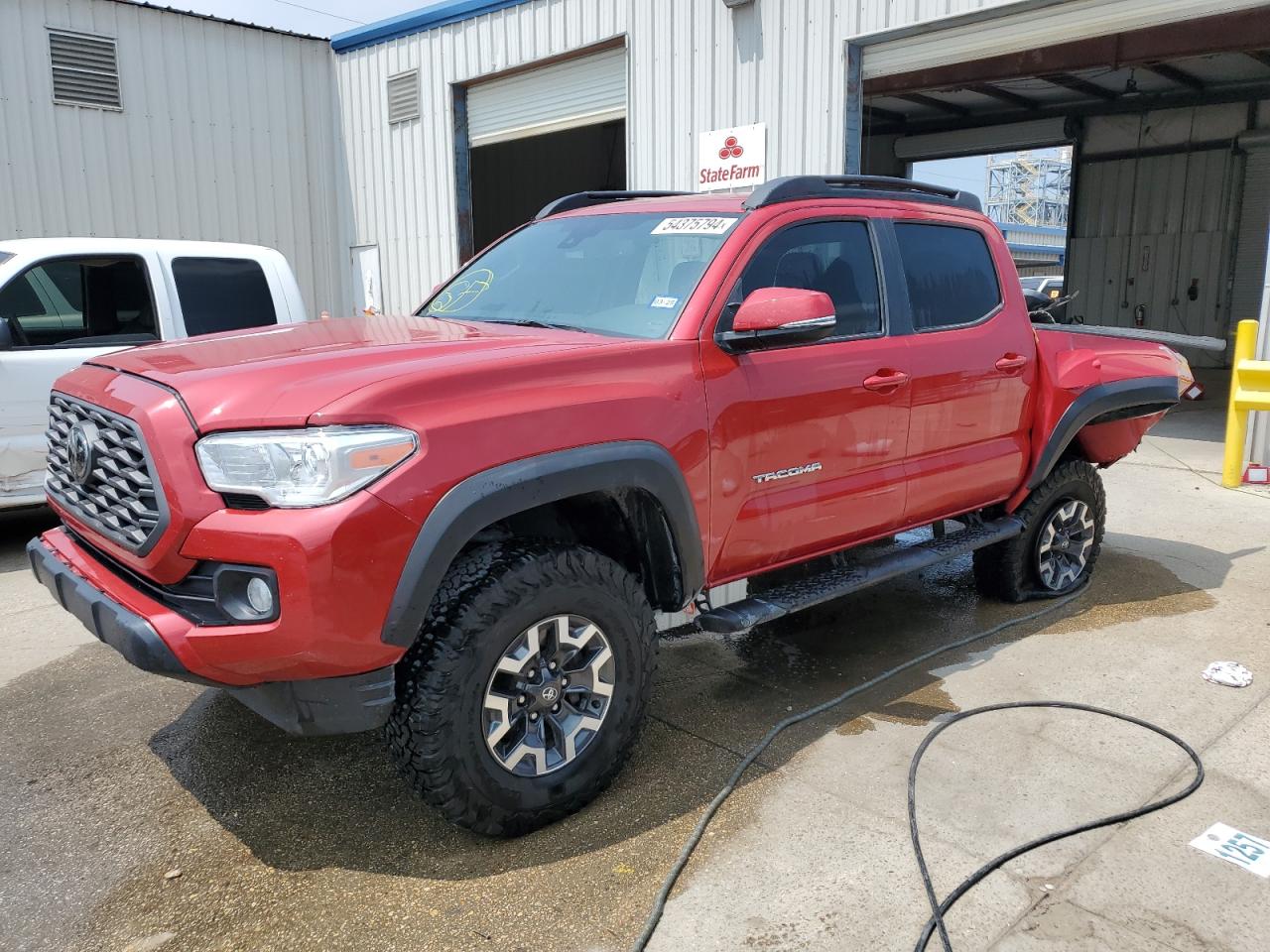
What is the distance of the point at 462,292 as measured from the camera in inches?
161

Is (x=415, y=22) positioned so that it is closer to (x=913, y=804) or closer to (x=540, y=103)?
(x=540, y=103)

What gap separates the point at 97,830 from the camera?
3.02 metres

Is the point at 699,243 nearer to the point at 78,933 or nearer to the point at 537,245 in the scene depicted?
the point at 537,245

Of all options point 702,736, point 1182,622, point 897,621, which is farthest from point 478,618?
point 1182,622

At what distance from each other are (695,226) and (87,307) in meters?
4.38

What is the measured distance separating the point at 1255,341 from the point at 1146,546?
101 inches

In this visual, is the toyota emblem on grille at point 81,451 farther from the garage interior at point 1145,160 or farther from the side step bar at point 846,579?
the garage interior at point 1145,160

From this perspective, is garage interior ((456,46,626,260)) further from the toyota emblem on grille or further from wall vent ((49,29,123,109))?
the toyota emblem on grille

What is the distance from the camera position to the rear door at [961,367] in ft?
13.4

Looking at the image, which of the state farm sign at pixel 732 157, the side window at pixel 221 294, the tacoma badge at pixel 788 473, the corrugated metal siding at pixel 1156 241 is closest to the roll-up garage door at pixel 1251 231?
the corrugated metal siding at pixel 1156 241

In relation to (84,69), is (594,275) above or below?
below

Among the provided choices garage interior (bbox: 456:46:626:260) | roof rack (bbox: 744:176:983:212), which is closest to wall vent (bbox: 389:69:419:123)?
garage interior (bbox: 456:46:626:260)

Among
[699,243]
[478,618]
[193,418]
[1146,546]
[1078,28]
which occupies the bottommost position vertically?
[1146,546]

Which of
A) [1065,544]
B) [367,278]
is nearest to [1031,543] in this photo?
[1065,544]
